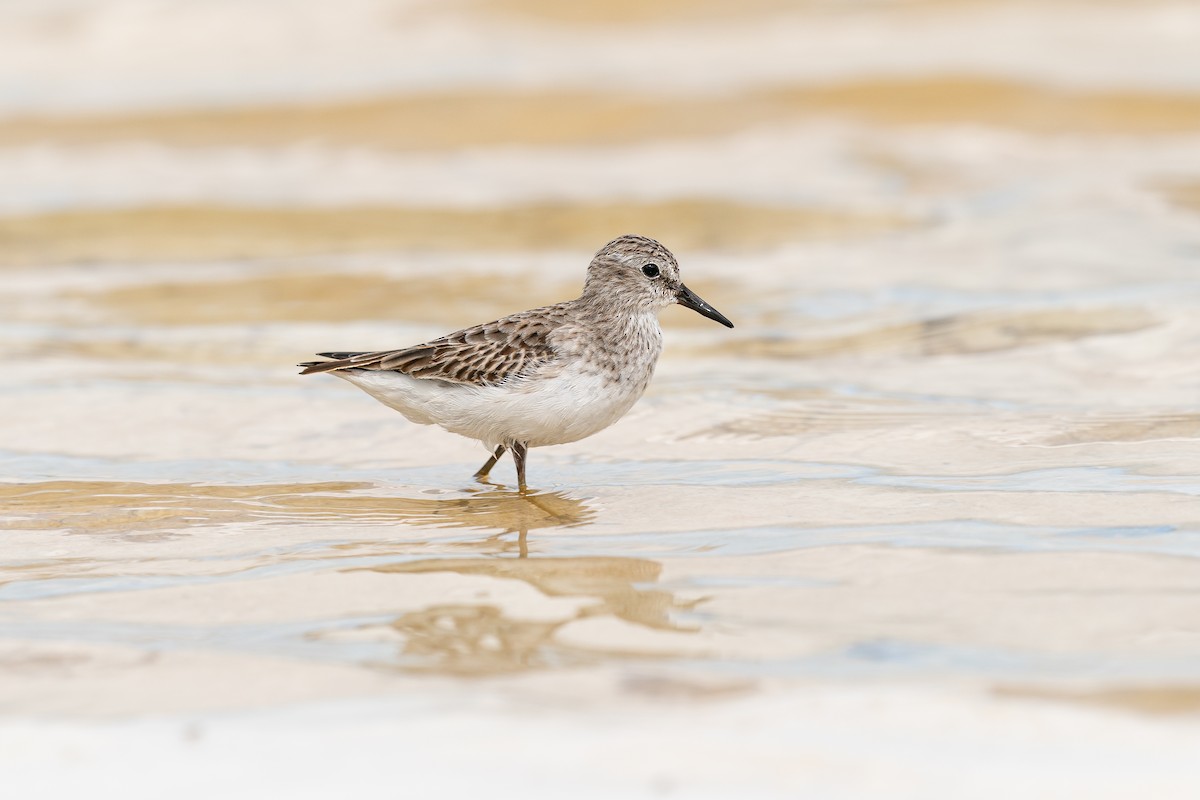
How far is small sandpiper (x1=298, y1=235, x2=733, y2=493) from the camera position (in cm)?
775

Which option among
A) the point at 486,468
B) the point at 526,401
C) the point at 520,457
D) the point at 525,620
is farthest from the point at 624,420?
the point at 525,620

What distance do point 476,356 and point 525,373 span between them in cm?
30

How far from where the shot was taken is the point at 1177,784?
14.3 ft

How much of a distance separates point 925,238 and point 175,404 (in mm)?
7267

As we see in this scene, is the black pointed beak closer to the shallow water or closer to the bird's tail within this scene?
the shallow water

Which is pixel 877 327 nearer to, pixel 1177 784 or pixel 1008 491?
pixel 1008 491

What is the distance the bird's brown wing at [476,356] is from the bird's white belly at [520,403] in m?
0.05

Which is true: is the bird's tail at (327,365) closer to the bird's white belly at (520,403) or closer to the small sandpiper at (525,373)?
the small sandpiper at (525,373)

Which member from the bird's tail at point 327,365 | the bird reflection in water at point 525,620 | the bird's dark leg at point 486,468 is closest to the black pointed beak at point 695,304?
the bird's dark leg at point 486,468

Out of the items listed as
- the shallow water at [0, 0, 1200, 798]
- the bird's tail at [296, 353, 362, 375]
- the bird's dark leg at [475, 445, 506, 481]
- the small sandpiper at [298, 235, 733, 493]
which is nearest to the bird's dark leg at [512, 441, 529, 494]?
the small sandpiper at [298, 235, 733, 493]

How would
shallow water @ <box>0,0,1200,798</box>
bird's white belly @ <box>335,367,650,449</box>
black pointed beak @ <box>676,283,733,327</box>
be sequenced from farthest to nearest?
1. black pointed beak @ <box>676,283,733,327</box>
2. bird's white belly @ <box>335,367,650,449</box>
3. shallow water @ <box>0,0,1200,798</box>

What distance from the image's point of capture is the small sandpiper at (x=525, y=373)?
7.75 m

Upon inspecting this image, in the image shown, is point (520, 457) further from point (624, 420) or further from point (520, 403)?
point (624, 420)

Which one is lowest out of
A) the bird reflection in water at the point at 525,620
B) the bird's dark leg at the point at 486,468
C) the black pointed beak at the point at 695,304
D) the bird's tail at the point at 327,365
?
the bird reflection in water at the point at 525,620
